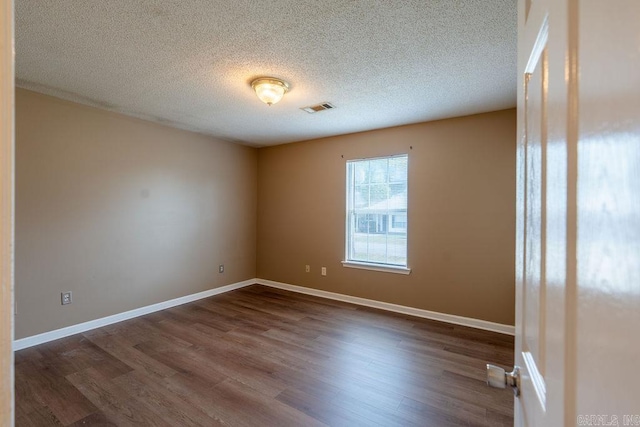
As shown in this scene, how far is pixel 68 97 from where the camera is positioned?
286 centimetres

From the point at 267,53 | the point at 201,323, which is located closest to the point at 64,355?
the point at 201,323

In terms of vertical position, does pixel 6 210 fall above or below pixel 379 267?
above

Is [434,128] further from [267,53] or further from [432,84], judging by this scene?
[267,53]

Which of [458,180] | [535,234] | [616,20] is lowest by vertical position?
[535,234]

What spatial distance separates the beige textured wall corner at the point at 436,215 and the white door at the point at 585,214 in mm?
2905

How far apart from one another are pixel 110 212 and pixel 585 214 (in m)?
4.03

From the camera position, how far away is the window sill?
369 centimetres

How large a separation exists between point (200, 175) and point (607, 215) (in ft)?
14.7

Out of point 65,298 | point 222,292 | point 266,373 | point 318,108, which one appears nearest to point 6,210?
point 266,373

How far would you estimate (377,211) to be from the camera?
3977mm

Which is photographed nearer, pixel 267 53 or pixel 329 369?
pixel 267 53

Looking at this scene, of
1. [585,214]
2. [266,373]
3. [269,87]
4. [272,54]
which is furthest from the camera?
[269,87]

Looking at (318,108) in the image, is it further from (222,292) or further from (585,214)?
(222,292)

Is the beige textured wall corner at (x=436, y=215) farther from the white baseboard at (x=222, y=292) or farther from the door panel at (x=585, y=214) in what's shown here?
the door panel at (x=585, y=214)
